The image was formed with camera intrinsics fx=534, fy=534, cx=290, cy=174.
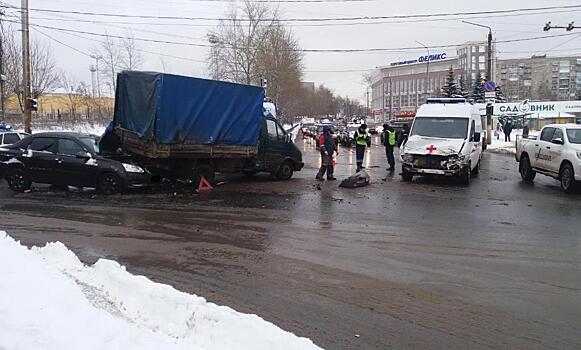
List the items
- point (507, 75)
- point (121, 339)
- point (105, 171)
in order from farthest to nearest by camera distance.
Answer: point (507, 75)
point (105, 171)
point (121, 339)

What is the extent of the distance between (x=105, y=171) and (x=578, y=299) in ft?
35.5

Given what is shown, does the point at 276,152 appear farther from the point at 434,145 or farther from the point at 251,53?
the point at 251,53

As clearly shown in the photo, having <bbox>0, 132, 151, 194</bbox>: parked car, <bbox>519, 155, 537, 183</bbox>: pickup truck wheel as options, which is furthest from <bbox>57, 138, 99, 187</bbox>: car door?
<bbox>519, 155, 537, 183</bbox>: pickup truck wheel

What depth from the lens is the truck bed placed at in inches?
520

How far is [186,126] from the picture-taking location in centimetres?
1370

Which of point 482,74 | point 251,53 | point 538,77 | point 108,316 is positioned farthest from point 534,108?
point 538,77

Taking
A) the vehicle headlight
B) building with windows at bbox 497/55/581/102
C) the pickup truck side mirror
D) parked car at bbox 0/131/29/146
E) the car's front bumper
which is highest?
building with windows at bbox 497/55/581/102

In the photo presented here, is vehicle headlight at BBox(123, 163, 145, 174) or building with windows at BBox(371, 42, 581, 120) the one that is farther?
building with windows at BBox(371, 42, 581, 120)

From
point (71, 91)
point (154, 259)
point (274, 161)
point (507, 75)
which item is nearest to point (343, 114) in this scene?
point (507, 75)

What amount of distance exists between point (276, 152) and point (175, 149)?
3901 mm

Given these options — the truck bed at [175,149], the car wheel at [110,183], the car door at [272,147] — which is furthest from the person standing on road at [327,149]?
the car wheel at [110,183]

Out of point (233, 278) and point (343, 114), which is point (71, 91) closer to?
point (233, 278)

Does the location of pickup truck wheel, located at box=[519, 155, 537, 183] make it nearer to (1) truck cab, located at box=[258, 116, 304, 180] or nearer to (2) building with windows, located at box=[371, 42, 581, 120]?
(1) truck cab, located at box=[258, 116, 304, 180]

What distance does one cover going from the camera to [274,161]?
650 inches
